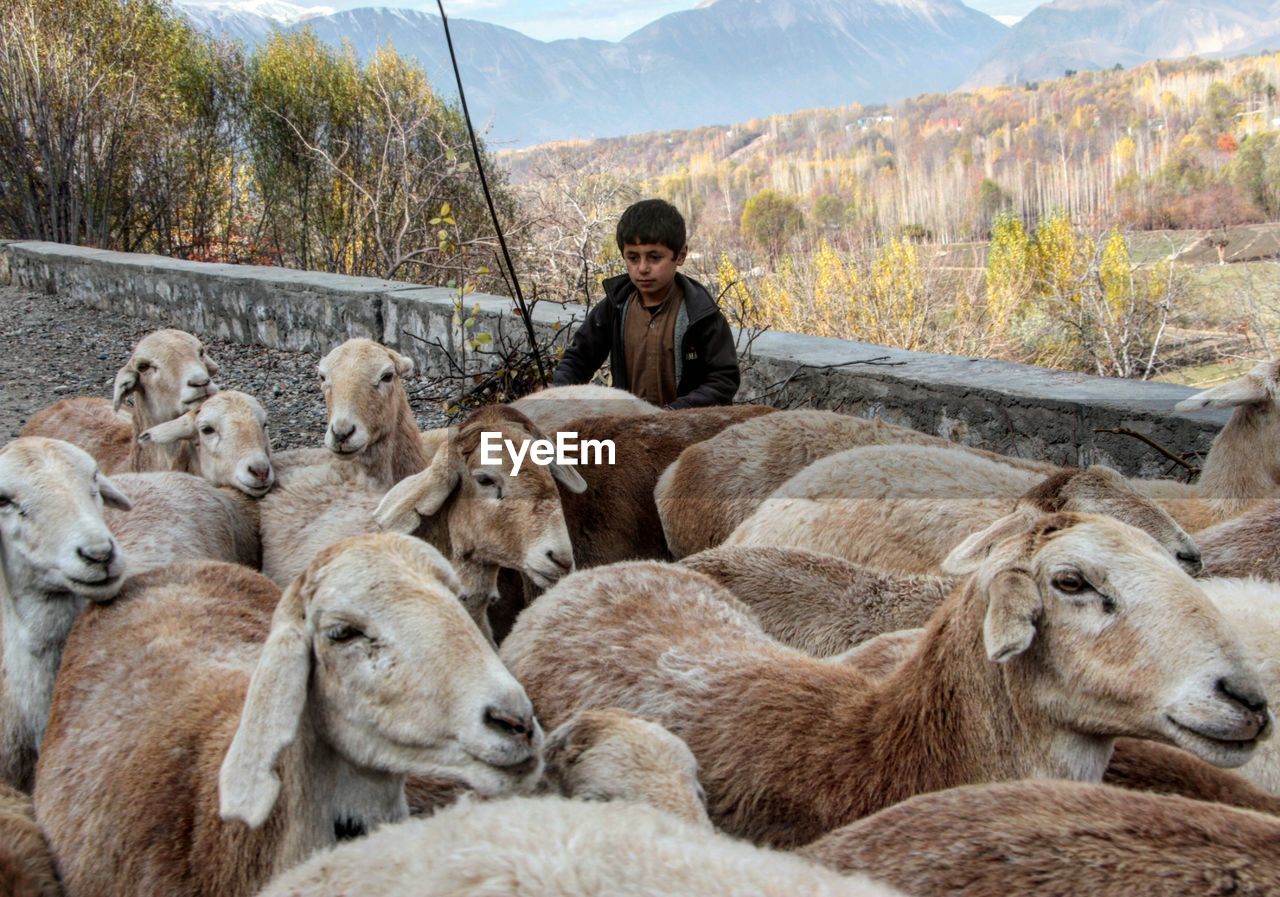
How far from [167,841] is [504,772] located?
86cm

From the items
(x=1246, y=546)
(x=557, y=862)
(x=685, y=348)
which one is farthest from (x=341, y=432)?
(x=557, y=862)

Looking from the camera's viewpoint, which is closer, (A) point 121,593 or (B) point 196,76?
(A) point 121,593

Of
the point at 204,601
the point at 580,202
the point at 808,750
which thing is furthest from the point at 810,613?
the point at 580,202

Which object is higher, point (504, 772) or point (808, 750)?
point (504, 772)

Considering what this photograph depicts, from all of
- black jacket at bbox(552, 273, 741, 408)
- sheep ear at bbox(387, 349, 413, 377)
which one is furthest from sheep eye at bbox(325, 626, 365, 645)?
black jacket at bbox(552, 273, 741, 408)

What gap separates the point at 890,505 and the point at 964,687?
1.67m

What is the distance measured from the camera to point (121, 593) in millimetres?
3512

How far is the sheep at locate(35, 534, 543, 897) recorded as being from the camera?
227cm

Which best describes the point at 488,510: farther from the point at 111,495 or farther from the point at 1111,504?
the point at 1111,504

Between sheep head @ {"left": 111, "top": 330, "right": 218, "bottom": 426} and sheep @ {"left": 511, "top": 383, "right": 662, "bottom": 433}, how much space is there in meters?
1.64

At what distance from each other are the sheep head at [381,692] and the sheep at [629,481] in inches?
97.8

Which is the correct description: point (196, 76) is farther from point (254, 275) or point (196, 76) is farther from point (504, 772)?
point (504, 772)

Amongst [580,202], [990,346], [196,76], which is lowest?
[990,346]

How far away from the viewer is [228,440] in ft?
17.4
